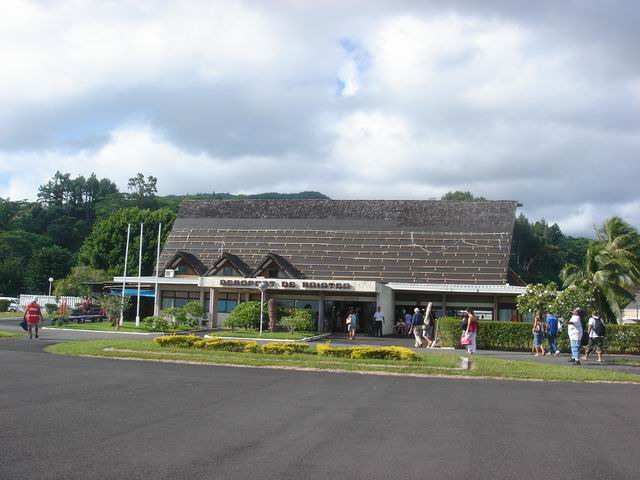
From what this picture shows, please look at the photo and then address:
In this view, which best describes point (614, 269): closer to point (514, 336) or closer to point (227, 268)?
point (514, 336)

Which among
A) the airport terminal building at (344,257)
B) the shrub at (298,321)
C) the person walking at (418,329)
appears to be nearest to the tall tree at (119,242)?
the airport terminal building at (344,257)

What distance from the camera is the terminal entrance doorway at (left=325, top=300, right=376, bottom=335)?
41.1 meters

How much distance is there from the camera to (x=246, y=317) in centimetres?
3662

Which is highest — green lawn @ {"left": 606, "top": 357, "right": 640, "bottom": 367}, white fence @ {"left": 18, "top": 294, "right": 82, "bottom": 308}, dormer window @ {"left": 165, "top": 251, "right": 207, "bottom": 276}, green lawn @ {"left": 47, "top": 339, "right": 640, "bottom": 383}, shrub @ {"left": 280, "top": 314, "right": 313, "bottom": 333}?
dormer window @ {"left": 165, "top": 251, "right": 207, "bottom": 276}

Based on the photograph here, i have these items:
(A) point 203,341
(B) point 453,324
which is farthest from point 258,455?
(B) point 453,324

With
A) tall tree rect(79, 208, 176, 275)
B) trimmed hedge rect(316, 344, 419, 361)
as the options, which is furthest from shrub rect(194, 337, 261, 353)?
tall tree rect(79, 208, 176, 275)

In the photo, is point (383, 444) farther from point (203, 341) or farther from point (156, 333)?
point (156, 333)

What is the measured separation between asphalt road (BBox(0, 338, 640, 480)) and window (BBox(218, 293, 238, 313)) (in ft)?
89.7

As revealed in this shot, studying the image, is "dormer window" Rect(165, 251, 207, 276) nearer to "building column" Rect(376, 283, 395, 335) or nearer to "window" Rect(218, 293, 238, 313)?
"window" Rect(218, 293, 238, 313)

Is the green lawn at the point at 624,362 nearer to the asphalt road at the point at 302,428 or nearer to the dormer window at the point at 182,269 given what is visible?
the asphalt road at the point at 302,428

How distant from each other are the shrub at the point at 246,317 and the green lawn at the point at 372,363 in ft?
47.8

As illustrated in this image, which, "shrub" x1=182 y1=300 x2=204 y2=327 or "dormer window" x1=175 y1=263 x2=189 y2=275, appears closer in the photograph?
"shrub" x1=182 y1=300 x2=204 y2=327

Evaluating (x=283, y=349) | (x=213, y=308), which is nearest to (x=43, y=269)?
(x=213, y=308)

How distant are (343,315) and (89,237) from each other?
48.0 meters
